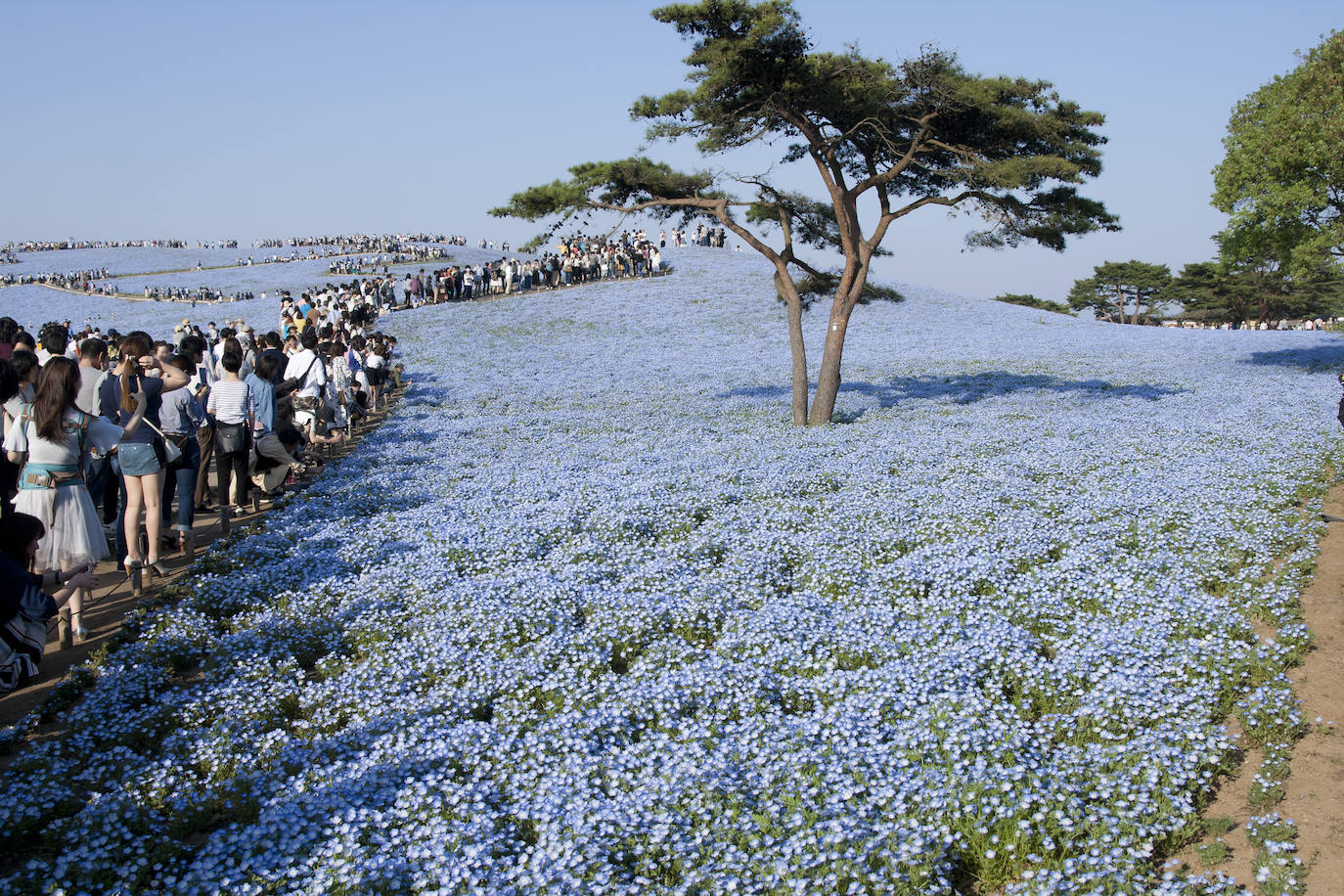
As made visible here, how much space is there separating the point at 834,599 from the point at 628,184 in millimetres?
12246

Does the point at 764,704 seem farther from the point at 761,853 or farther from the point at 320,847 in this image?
the point at 320,847

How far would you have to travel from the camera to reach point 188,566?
9.42 metres

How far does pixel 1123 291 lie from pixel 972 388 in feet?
167

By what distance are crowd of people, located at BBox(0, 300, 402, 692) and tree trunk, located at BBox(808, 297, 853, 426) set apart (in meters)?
9.71

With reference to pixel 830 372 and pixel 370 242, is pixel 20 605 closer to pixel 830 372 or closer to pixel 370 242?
pixel 830 372

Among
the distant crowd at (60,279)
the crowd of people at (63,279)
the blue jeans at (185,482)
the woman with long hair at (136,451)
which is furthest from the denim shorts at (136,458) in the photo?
the distant crowd at (60,279)

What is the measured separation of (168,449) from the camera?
9.13m

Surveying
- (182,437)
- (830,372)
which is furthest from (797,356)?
(182,437)

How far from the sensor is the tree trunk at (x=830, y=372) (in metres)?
17.7

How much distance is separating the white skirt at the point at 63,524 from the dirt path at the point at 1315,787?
8.32 meters

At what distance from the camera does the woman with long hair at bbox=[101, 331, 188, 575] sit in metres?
8.57

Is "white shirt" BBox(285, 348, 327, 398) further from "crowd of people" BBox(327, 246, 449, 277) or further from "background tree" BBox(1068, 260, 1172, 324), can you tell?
"background tree" BBox(1068, 260, 1172, 324)

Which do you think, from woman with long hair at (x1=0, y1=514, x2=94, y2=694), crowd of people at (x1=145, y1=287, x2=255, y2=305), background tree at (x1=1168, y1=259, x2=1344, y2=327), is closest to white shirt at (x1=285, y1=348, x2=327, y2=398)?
woman with long hair at (x1=0, y1=514, x2=94, y2=694)

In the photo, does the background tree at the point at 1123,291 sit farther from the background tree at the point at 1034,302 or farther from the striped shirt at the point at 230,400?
the striped shirt at the point at 230,400
